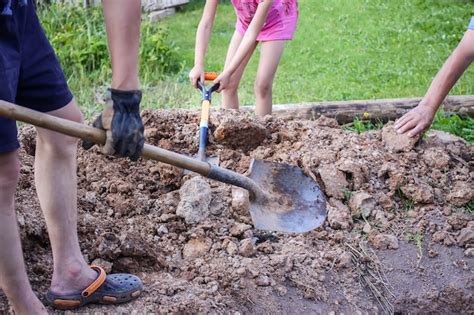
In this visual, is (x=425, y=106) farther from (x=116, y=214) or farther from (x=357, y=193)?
(x=116, y=214)

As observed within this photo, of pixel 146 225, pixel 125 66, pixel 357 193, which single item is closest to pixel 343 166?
pixel 357 193

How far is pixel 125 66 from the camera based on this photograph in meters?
2.31

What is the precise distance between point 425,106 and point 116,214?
1.67m

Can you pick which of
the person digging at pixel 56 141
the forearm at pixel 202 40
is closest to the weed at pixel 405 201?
the forearm at pixel 202 40

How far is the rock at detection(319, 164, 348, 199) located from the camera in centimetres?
371

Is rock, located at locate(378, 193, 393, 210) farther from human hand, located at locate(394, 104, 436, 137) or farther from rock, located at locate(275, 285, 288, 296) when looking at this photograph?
rock, located at locate(275, 285, 288, 296)

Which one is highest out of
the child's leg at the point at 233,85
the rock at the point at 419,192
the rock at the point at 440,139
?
the child's leg at the point at 233,85

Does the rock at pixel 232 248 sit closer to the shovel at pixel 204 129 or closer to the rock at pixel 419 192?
the shovel at pixel 204 129

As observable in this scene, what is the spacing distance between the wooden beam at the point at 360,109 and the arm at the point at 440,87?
3.01 ft

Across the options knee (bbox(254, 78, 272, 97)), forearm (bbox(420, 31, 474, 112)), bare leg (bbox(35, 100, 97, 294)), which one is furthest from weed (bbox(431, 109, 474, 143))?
bare leg (bbox(35, 100, 97, 294))

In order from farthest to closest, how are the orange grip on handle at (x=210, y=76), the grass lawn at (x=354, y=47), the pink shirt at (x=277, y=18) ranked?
the grass lawn at (x=354, y=47) → the pink shirt at (x=277, y=18) → the orange grip on handle at (x=210, y=76)

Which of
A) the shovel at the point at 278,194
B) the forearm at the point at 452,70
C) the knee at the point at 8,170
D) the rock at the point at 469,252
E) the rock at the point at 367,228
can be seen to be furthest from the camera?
the forearm at the point at 452,70

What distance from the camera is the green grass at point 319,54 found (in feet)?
19.4

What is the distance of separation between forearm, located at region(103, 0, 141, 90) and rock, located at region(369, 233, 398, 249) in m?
1.58
